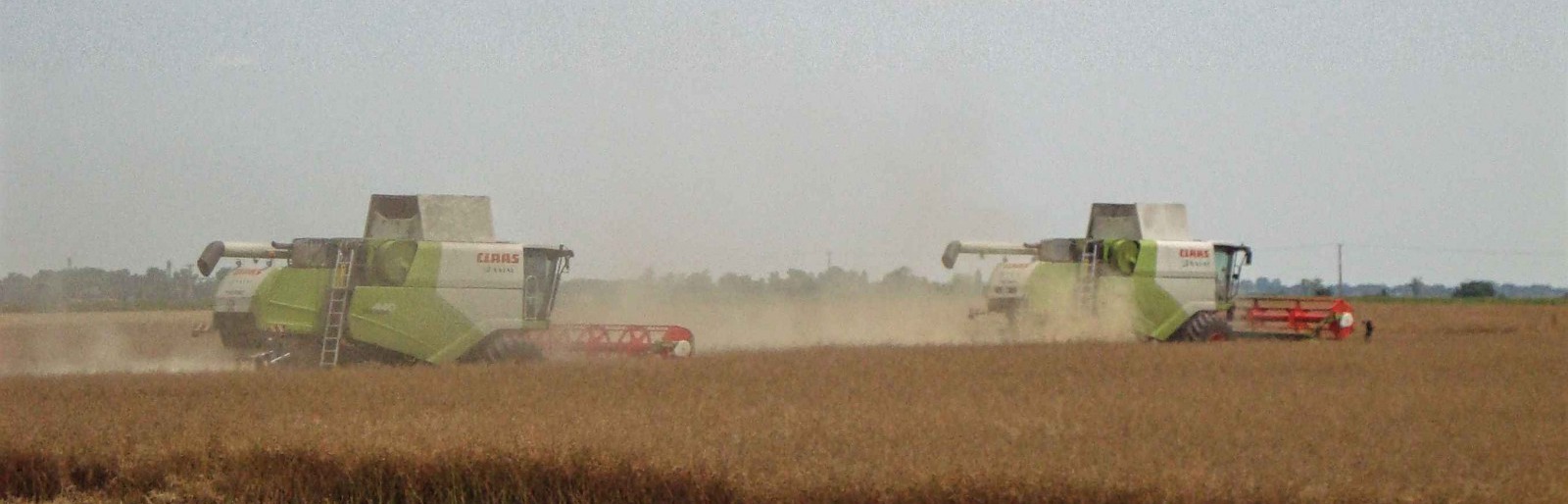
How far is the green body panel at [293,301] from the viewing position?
2227 cm

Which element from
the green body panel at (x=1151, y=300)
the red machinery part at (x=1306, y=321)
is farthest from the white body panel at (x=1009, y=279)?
the red machinery part at (x=1306, y=321)

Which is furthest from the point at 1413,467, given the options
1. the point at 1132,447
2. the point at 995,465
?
the point at 995,465

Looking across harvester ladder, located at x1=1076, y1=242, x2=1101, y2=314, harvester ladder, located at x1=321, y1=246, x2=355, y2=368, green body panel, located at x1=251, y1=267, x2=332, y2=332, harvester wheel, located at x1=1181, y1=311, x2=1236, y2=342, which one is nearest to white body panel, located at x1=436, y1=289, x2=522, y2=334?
harvester ladder, located at x1=321, y1=246, x2=355, y2=368

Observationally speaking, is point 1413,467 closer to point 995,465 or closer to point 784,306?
point 995,465

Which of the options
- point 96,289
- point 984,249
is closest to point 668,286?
point 984,249

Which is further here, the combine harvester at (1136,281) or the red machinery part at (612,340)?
the combine harvester at (1136,281)

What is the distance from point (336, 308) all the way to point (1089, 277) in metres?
14.2

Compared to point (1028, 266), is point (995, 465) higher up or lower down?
lower down

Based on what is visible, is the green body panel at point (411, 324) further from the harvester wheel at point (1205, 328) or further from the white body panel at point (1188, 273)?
the harvester wheel at point (1205, 328)

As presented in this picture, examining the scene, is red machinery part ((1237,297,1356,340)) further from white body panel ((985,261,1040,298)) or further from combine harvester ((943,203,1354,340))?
white body panel ((985,261,1040,298))

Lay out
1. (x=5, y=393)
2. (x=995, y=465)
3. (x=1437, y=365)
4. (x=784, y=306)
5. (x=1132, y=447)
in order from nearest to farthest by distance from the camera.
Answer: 1. (x=995, y=465)
2. (x=1132, y=447)
3. (x=5, y=393)
4. (x=1437, y=365)
5. (x=784, y=306)

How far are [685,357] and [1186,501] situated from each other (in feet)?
43.6

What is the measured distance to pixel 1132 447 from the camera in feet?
37.6

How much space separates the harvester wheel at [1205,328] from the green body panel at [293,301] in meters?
16.1
